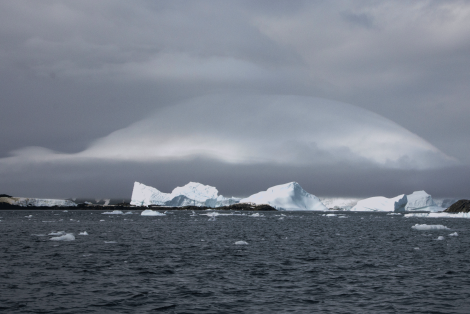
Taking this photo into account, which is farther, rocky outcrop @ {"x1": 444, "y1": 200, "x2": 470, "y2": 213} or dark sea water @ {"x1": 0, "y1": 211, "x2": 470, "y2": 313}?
rocky outcrop @ {"x1": 444, "y1": 200, "x2": 470, "y2": 213}

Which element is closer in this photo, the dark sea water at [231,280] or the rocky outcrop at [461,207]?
the dark sea water at [231,280]

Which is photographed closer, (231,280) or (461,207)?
(231,280)

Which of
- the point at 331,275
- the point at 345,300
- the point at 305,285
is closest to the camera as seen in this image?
the point at 345,300

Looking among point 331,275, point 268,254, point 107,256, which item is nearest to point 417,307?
point 331,275

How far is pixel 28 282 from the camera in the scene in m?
17.5

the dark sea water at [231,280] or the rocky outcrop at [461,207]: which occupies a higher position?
the rocky outcrop at [461,207]

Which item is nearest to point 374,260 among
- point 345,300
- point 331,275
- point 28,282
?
point 331,275

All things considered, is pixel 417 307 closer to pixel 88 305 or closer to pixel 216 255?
pixel 88 305

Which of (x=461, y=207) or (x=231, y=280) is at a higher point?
(x=461, y=207)

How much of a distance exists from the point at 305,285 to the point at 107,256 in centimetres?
1386

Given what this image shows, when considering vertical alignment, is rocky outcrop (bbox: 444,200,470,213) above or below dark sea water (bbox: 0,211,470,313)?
above

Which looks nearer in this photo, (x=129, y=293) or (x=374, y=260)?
(x=129, y=293)

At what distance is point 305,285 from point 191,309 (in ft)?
19.2

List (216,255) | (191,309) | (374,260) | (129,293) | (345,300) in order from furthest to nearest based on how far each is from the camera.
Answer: (216,255)
(374,260)
(129,293)
(345,300)
(191,309)
